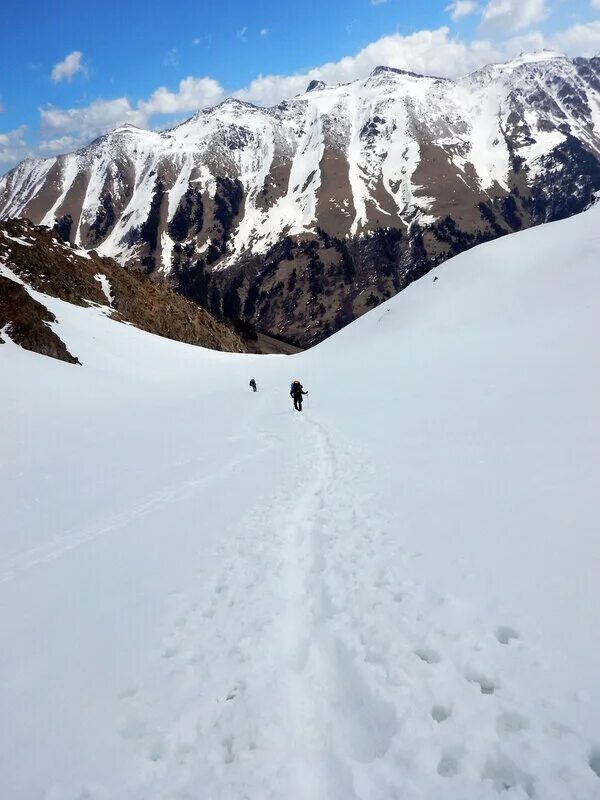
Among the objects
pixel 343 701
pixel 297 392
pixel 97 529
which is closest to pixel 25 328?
pixel 297 392

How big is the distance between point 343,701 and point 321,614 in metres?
1.71

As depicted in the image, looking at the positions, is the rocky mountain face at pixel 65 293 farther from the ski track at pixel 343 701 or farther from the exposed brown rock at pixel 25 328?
the ski track at pixel 343 701

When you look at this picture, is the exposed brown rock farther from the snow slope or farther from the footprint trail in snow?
the footprint trail in snow

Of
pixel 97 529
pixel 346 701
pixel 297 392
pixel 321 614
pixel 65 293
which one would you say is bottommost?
pixel 346 701

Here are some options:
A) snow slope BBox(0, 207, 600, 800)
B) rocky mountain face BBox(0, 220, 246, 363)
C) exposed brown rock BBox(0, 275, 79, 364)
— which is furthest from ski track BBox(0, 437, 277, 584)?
rocky mountain face BBox(0, 220, 246, 363)

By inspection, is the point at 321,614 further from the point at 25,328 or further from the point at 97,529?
the point at 25,328

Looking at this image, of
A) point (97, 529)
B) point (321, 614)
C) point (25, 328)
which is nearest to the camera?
point (321, 614)

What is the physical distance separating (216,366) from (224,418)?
47649 millimetres

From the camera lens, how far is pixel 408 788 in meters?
3.97

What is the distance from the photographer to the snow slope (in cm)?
428

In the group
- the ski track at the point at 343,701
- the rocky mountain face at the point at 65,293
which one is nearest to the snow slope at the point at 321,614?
the ski track at the point at 343,701

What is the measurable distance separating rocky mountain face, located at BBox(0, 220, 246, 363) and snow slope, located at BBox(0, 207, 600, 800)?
35264mm

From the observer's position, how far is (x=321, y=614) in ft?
22.4

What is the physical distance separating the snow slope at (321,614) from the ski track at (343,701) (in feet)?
0.08
